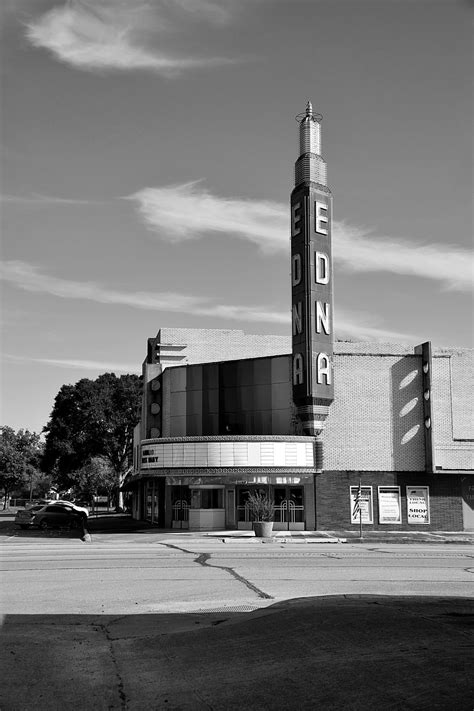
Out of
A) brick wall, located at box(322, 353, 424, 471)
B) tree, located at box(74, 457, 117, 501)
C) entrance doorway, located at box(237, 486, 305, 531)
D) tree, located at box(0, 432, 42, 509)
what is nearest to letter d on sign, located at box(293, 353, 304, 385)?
brick wall, located at box(322, 353, 424, 471)

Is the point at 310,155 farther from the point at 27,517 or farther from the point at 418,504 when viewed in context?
the point at 27,517

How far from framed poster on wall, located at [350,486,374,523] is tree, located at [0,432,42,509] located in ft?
173

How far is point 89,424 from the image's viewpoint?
7588 centimetres

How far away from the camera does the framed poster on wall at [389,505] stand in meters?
39.1

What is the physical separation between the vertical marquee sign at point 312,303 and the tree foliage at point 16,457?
53.2 meters

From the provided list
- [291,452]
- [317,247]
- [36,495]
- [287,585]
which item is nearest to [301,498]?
[291,452]

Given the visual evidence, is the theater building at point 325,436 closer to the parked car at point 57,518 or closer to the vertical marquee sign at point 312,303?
the vertical marquee sign at point 312,303

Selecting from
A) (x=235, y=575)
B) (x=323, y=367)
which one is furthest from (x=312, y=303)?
(x=235, y=575)

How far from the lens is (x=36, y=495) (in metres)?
138

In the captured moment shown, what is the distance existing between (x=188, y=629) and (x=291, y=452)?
26.5m

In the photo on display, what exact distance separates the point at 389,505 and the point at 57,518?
18.2 m

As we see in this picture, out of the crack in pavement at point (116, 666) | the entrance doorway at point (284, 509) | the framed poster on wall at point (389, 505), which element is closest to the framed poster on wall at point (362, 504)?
the framed poster on wall at point (389, 505)

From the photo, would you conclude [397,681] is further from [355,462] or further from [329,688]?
[355,462]

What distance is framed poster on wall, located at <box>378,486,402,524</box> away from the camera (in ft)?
128
